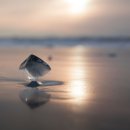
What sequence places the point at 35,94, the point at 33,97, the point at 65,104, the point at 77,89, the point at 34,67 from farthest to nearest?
the point at 34,67 → the point at 77,89 → the point at 35,94 → the point at 33,97 → the point at 65,104

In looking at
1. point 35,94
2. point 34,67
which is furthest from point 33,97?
point 34,67

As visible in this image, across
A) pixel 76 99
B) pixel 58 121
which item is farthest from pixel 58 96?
pixel 58 121

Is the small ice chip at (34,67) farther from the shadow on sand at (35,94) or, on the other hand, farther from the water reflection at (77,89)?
the water reflection at (77,89)

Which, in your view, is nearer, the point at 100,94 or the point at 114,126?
the point at 114,126

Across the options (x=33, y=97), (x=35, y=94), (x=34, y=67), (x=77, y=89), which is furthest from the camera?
(x=34, y=67)

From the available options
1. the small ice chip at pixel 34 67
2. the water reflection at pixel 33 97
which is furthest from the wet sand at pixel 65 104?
the small ice chip at pixel 34 67

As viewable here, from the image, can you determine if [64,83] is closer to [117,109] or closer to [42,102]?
[42,102]

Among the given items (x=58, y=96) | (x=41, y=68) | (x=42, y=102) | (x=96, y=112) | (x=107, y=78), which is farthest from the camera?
(x=107, y=78)

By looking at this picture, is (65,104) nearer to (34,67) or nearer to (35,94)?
(35,94)
